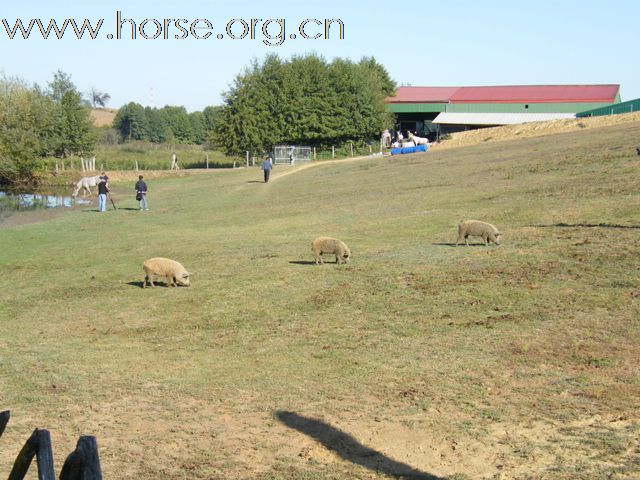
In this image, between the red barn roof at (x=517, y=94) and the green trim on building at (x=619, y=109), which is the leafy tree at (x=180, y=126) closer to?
the red barn roof at (x=517, y=94)

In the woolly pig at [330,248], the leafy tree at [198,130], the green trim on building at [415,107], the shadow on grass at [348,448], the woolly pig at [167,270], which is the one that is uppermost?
the green trim on building at [415,107]

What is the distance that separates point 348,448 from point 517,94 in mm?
88062

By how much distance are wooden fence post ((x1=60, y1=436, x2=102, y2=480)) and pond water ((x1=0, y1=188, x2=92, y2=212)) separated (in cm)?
4619

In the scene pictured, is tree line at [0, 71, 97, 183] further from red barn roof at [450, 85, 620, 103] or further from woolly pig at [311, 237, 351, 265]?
woolly pig at [311, 237, 351, 265]

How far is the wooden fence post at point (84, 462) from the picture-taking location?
4.79 meters

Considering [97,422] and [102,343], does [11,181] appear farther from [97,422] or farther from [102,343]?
[97,422]

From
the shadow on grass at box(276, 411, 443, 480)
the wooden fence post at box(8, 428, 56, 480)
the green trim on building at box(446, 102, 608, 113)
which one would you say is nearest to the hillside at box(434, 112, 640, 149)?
the green trim on building at box(446, 102, 608, 113)

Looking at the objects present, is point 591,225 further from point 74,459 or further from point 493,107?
point 493,107

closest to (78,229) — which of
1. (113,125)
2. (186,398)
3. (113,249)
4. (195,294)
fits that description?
(113,249)

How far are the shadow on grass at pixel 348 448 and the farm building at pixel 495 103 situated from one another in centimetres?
8055

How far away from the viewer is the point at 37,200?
54.8 meters

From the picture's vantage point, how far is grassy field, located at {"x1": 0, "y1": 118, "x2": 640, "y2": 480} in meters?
9.91

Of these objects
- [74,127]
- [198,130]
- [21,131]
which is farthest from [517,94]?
[198,130]

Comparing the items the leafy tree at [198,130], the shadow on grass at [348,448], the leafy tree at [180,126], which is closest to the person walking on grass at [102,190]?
the shadow on grass at [348,448]
